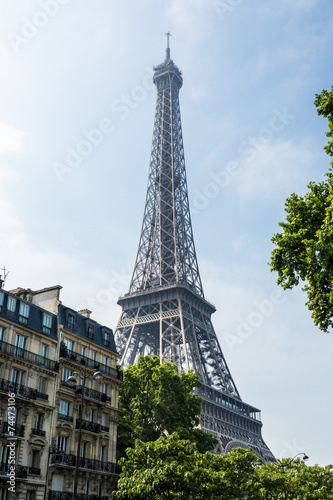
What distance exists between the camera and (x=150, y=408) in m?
43.2

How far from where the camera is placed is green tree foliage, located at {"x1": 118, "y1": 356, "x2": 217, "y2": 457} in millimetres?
41375

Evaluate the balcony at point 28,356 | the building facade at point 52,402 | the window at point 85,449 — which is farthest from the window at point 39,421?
the window at point 85,449

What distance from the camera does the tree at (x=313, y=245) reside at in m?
20.5

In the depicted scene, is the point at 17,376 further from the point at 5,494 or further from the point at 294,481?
the point at 294,481

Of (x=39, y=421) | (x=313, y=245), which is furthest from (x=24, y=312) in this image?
(x=313, y=245)

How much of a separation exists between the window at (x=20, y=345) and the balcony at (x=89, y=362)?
3.17m

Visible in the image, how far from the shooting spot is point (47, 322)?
118ft

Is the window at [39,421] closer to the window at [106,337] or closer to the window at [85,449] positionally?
the window at [85,449]

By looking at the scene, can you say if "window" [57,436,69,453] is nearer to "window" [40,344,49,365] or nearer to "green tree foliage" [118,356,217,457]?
"window" [40,344,49,365]

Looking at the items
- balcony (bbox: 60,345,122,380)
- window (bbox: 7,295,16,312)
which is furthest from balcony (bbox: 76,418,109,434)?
window (bbox: 7,295,16,312)

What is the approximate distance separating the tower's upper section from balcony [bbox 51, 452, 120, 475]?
5846 cm

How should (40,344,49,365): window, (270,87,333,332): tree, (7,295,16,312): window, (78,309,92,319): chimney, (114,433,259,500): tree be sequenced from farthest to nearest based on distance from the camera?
(78,309,92,319): chimney < (40,344,49,365): window < (7,295,16,312): window < (114,433,259,500): tree < (270,87,333,332): tree

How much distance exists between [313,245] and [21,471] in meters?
20.6

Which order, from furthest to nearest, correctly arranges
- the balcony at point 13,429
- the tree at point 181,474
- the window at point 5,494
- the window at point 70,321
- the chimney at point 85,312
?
the chimney at point 85,312, the window at point 70,321, the balcony at point 13,429, the window at point 5,494, the tree at point 181,474
